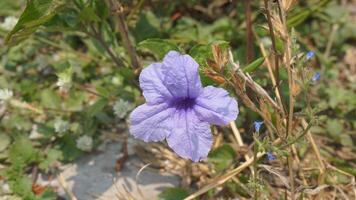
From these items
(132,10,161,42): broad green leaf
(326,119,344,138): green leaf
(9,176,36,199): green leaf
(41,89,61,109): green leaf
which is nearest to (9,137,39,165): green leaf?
(9,176,36,199): green leaf

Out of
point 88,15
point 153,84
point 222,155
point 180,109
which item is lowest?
point 222,155

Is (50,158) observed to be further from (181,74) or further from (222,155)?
(181,74)

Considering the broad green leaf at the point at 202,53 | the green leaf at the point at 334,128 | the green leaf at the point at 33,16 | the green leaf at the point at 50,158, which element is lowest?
the green leaf at the point at 334,128

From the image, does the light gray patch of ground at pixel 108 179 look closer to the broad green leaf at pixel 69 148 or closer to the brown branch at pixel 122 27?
the broad green leaf at pixel 69 148

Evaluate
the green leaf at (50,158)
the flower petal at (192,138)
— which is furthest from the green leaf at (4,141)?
the flower petal at (192,138)

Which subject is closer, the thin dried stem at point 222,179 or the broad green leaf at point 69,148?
the thin dried stem at point 222,179

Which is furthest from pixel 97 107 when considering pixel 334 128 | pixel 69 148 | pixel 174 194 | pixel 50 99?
pixel 334 128

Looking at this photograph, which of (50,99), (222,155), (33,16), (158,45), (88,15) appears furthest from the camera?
(50,99)
